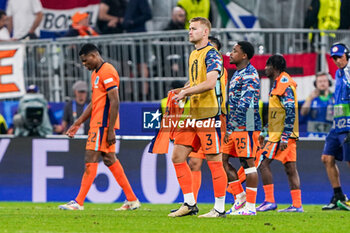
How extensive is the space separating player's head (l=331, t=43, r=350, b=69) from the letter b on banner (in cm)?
374

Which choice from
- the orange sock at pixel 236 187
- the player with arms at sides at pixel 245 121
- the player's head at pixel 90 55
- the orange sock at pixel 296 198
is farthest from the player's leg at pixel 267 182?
A: the player's head at pixel 90 55

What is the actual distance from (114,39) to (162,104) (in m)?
2.12

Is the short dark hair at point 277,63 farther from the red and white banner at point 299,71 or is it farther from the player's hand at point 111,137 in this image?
the red and white banner at point 299,71

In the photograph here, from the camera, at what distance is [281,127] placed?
465 inches

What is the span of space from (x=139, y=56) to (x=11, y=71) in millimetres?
2511

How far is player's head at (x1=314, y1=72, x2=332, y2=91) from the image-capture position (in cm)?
1566

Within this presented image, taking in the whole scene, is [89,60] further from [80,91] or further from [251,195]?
[80,91]

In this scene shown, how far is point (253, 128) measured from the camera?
10.7 m

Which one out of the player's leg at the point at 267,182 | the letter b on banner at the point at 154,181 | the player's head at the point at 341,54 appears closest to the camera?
the player's leg at the point at 267,182

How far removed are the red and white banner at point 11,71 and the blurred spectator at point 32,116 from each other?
75cm

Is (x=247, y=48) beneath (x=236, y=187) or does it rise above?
above

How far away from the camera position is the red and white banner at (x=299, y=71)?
15719 millimetres

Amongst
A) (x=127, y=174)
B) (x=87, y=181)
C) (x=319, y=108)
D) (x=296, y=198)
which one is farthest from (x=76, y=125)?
(x=319, y=108)

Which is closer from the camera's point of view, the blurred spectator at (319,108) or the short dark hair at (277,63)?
the short dark hair at (277,63)
